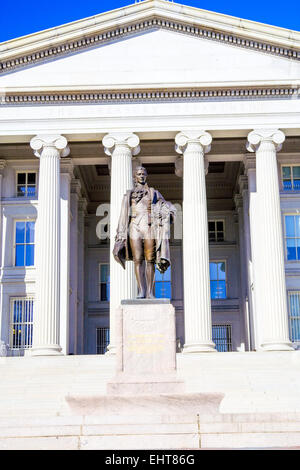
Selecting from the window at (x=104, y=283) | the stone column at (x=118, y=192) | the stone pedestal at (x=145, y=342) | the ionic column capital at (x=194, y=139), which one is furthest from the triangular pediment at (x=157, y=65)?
the stone pedestal at (x=145, y=342)

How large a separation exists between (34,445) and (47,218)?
20448 millimetres

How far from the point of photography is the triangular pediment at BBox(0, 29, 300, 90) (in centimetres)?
3353

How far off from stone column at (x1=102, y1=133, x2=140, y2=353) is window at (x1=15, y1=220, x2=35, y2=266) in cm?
583

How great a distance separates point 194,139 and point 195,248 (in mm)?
5079

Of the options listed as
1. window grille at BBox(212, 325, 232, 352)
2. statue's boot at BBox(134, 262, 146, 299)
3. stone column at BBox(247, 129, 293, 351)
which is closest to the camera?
statue's boot at BBox(134, 262, 146, 299)

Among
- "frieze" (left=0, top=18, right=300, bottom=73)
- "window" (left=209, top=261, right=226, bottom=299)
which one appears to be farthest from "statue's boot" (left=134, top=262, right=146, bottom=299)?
"window" (left=209, top=261, right=226, bottom=299)

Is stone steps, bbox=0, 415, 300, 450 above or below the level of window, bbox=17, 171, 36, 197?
below

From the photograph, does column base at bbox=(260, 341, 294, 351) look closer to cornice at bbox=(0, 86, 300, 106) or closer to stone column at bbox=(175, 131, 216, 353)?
stone column at bbox=(175, 131, 216, 353)

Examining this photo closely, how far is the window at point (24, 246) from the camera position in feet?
120

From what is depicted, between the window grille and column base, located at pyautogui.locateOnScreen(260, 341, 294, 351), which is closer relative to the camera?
column base, located at pyautogui.locateOnScreen(260, 341, 294, 351)

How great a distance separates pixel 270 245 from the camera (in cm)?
3158

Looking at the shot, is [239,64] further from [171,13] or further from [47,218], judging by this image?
[47,218]

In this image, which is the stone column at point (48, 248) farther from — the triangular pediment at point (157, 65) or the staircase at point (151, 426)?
the staircase at point (151, 426)

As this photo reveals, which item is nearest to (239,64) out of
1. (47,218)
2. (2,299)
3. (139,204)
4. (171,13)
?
(171,13)
